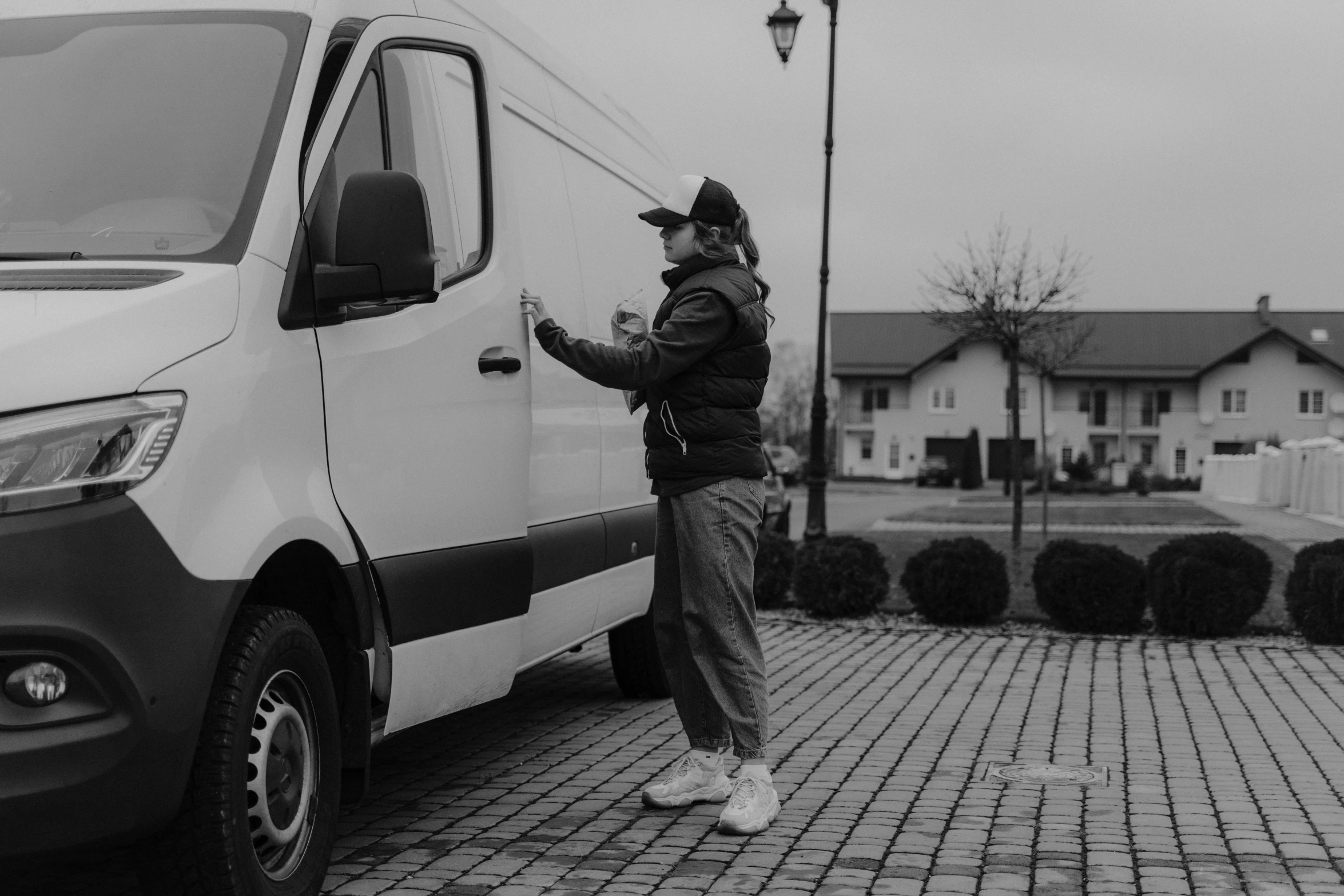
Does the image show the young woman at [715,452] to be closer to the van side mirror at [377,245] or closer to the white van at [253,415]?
the white van at [253,415]

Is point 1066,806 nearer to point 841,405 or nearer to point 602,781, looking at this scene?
point 602,781

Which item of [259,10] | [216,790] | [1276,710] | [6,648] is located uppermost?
[259,10]

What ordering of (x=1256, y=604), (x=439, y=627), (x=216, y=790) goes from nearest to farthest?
(x=216, y=790) < (x=439, y=627) < (x=1256, y=604)

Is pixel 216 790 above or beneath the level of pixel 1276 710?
above

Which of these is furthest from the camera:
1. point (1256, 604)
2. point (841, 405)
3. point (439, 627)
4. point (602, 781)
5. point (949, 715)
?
point (841, 405)

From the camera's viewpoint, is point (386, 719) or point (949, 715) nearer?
point (386, 719)

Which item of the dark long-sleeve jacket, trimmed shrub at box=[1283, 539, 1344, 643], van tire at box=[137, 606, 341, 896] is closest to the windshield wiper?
van tire at box=[137, 606, 341, 896]

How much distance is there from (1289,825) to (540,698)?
12.9ft

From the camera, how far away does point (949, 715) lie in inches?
308

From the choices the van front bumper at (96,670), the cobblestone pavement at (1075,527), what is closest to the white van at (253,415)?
the van front bumper at (96,670)

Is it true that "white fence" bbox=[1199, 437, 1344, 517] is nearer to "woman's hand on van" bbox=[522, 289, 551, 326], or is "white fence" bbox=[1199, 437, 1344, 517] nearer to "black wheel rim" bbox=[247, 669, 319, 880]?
"woman's hand on van" bbox=[522, 289, 551, 326]

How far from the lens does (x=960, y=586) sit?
11.8m

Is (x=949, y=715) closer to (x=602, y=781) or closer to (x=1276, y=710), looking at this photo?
(x=1276, y=710)

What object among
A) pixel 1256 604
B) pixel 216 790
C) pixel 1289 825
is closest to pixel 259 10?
pixel 216 790
